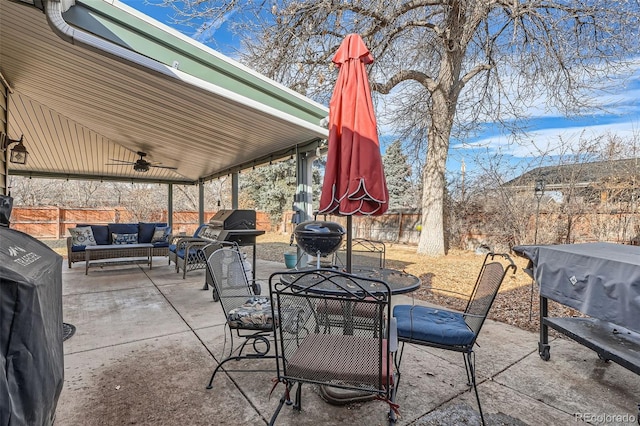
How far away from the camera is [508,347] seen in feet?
9.53

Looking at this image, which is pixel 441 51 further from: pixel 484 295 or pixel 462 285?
pixel 484 295

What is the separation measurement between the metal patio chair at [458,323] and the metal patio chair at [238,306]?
0.98 m

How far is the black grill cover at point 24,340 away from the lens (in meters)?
0.66

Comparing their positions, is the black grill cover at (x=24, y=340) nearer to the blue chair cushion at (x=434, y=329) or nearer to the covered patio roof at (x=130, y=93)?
the blue chair cushion at (x=434, y=329)

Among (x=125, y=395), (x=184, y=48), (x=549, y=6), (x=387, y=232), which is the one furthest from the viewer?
(x=387, y=232)

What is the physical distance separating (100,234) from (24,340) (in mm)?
7870

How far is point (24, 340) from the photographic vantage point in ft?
2.34

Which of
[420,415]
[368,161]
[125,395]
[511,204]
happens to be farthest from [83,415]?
[511,204]

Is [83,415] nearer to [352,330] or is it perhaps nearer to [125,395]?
[125,395]

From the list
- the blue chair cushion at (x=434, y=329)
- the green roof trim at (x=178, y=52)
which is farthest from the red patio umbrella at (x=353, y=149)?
the green roof trim at (x=178, y=52)

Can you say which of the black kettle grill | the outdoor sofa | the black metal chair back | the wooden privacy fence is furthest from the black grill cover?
the wooden privacy fence

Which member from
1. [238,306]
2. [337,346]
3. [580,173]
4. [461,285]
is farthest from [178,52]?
[580,173]

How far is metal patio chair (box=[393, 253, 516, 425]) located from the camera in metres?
1.94

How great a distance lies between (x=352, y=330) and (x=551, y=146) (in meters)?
7.76
